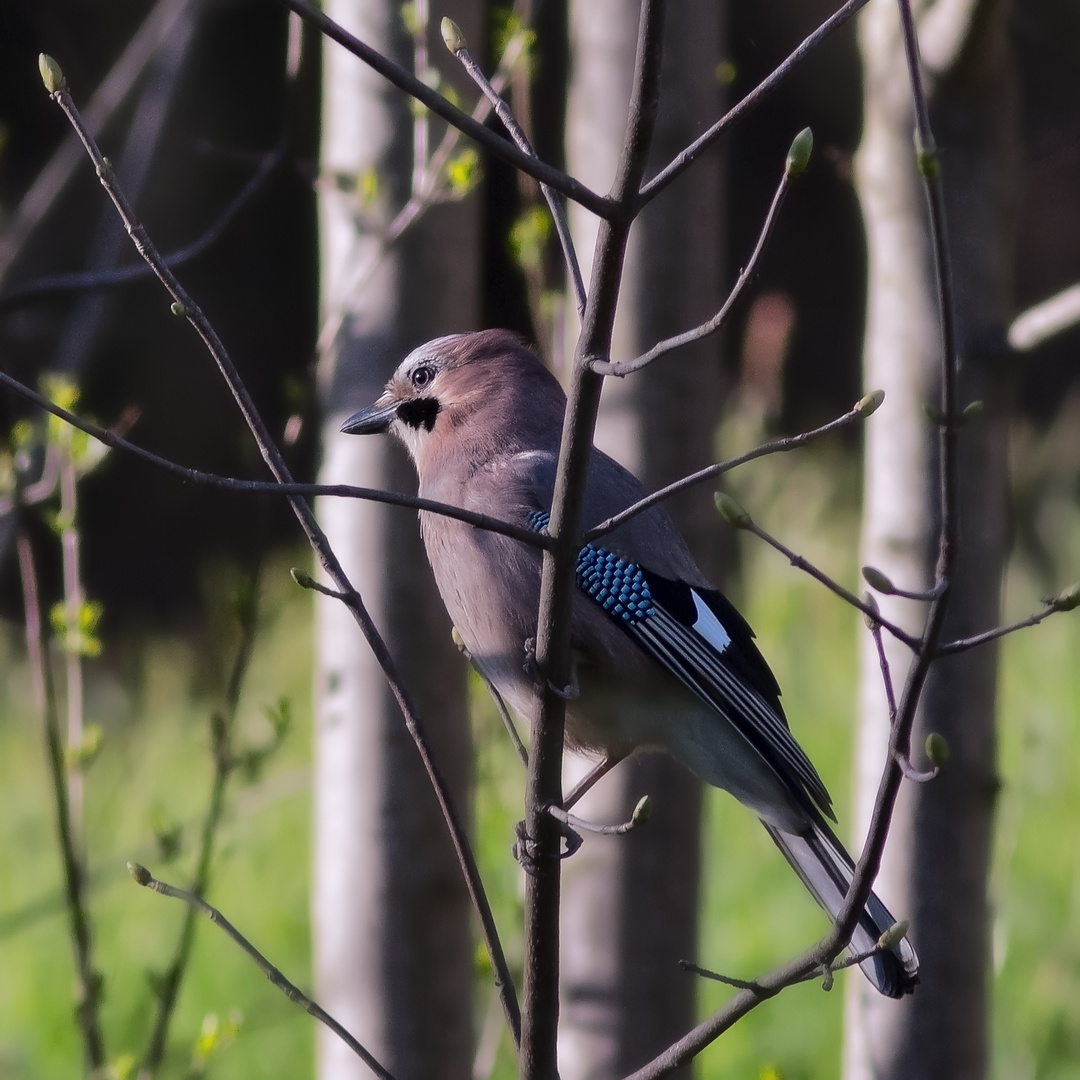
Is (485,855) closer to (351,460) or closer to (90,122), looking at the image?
(351,460)

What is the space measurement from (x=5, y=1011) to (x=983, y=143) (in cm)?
295

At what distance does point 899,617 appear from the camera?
2000 mm

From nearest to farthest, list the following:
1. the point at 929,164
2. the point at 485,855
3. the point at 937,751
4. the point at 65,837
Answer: the point at 929,164 < the point at 937,751 < the point at 65,837 < the point at 485,855

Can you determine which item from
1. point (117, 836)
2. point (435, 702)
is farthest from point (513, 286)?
point (117, 836)

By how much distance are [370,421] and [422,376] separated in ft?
0.65

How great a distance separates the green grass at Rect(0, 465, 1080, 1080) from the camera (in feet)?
10.7

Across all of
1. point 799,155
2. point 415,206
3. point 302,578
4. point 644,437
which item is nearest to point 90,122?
point 415,206

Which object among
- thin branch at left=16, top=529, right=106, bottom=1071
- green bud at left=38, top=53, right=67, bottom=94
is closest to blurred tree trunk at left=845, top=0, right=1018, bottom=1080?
thin branch at left=16, top=529, right=106, bottom=1071

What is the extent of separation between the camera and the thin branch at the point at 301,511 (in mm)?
1282

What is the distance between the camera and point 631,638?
202 cm

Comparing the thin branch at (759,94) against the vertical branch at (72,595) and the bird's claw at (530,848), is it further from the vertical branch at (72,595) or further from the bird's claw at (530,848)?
the vertical branch at (72,595)

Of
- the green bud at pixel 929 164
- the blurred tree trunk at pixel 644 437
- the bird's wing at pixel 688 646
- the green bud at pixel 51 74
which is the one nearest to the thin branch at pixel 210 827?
the bird's wing at pixel 688 646

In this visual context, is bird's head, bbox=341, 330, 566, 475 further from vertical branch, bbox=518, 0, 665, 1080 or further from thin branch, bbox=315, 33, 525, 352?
vertical branch, bbox=518, 0, 665, 1080

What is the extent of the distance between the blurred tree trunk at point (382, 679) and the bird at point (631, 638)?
10cm
